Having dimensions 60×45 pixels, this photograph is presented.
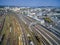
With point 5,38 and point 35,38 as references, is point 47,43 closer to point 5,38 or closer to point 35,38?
point 35,38

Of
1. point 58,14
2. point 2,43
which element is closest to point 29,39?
point 2,43

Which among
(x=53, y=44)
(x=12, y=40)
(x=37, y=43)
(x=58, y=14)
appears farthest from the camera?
(x=58, y=14)

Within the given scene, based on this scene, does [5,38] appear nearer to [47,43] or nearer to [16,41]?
[16,41]

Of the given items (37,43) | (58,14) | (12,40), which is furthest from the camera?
(58,14)

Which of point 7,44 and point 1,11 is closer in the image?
point 7,44

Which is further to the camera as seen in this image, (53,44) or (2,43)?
(2,43)

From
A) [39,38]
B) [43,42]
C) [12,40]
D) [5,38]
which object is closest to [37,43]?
[43,42]

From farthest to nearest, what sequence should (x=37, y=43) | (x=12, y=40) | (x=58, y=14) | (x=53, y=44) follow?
1. (x=58, y=14)
2. (x=12, y=40)
3. (x=37, y=43)
4. (x=53, y=44)

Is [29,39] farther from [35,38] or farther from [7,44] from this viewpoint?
[7,44]
